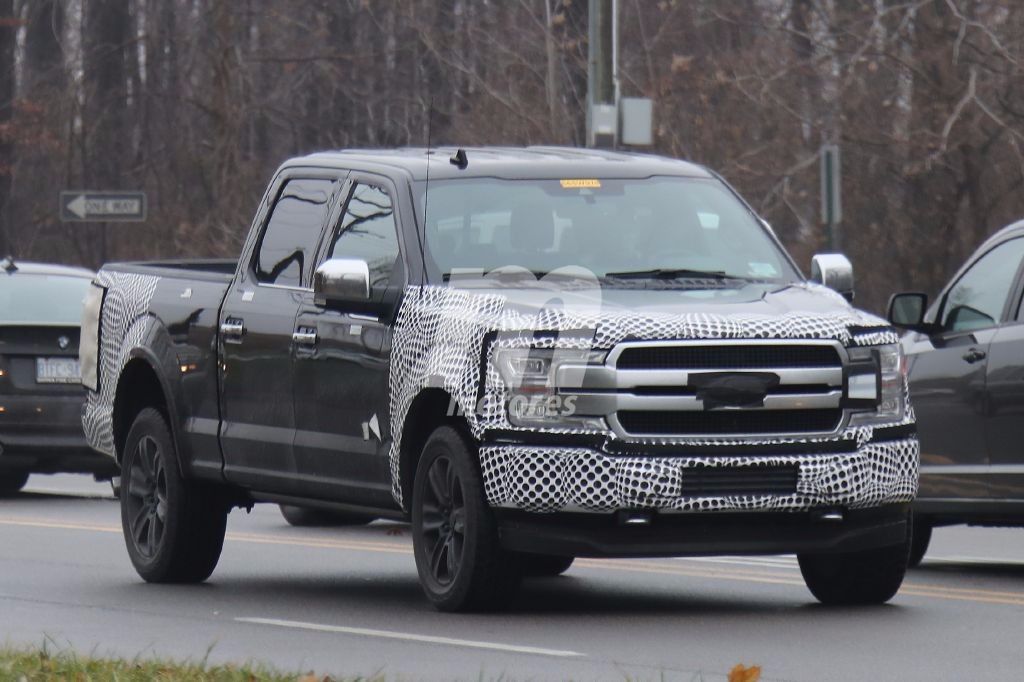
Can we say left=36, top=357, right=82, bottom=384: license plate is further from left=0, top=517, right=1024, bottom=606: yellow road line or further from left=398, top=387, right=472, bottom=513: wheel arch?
left=398, top=387, right=472, bottom=513: wheel arch

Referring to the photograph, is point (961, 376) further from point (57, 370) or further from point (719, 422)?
point (57, 370)

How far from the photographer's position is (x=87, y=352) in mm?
12797

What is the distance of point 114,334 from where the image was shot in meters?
12.5

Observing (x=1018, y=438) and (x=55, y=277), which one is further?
(x=55, y=277)

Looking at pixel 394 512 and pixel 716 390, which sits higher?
pixel 716 390

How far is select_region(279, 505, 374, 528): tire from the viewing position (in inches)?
623

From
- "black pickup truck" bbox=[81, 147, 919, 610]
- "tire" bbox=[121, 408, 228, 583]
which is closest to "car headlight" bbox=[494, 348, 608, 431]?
"black pickup truck" bbox=[81, 147, 919, 610]

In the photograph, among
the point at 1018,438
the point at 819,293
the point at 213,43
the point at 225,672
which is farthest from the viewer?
the point at 213,43

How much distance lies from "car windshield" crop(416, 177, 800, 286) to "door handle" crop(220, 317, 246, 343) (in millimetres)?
1231

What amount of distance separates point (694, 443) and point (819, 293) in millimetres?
1198

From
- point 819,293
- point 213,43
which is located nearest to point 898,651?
point 819,293

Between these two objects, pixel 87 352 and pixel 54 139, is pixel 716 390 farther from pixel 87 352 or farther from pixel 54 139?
pixel 54 139

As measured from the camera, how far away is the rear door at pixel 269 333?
10.9 meters

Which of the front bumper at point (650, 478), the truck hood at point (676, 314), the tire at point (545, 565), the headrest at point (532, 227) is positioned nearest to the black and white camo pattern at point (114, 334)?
the tire at point (545, 565)
